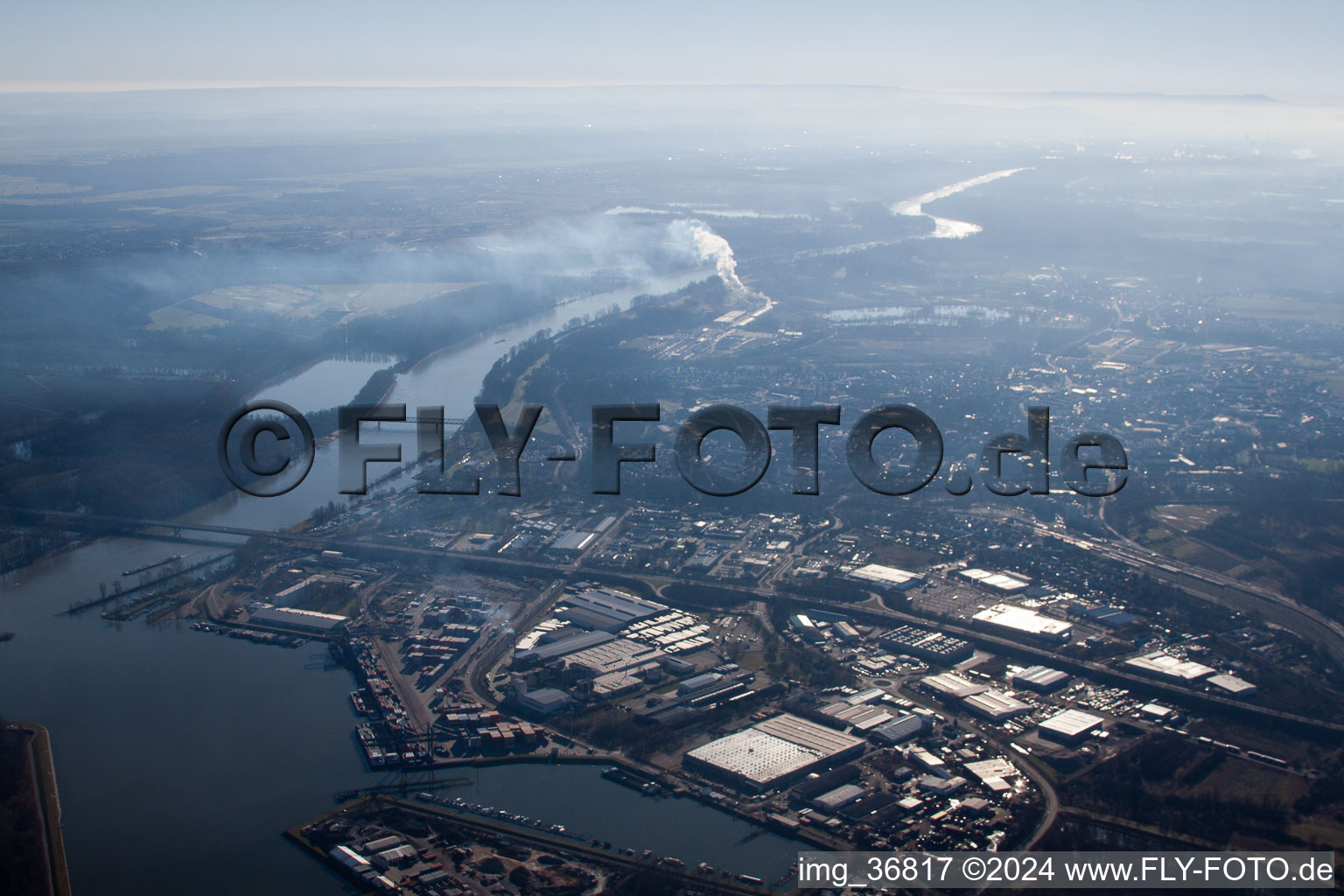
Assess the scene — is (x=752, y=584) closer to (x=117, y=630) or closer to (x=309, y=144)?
(x=117, y=630)

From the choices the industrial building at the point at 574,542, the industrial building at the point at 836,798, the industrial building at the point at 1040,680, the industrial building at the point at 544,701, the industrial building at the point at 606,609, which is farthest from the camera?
the industrial building at the point at 574,542

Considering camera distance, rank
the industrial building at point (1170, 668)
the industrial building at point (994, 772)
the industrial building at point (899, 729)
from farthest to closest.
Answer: the industrial building at point (1170, 668) → the industrial building at point (899, 729) → the industrial building at point (994, 772)

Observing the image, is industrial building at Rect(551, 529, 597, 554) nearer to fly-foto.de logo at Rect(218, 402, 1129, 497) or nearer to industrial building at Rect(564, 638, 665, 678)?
fly-foto.de logo at Rect(218, 402, 1129, 497)

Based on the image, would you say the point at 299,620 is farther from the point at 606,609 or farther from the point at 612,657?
the point at 612,657

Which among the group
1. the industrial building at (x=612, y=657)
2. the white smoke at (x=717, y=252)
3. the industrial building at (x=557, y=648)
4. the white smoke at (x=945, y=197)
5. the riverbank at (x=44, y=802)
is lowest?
the riverbank at (x=44, y=802)

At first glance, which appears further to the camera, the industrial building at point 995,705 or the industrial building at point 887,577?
the industrial building at point 887,577

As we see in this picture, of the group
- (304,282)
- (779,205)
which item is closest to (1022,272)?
(779,205)

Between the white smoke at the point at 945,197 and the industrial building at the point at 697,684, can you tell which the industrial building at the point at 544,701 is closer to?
the industrial building at the point at 697,684

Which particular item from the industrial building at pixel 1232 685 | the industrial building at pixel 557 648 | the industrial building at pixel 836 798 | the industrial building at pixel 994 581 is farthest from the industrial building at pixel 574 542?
the industrial building at pixel 1232 685
